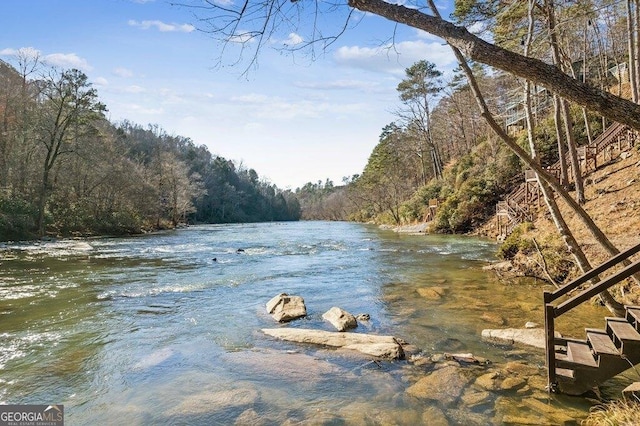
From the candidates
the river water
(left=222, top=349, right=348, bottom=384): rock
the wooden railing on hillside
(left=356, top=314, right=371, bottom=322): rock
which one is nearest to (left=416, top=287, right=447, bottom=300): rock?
the river water

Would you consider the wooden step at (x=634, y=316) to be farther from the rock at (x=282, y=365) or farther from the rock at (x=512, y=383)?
the rock at (x=282, y=365)

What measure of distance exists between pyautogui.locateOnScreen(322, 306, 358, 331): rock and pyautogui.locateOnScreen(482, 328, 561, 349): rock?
2410 mm

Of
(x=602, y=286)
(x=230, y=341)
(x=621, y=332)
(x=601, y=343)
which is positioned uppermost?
(x=602, y=286)

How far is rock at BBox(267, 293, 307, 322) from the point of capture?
26.9 ft

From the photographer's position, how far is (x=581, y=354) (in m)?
4.67

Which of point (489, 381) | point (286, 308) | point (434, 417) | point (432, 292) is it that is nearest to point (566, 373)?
point (489, 381)

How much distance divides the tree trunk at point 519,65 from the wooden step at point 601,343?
8.66 ft

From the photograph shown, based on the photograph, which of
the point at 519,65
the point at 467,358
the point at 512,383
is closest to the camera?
the point at 519,65

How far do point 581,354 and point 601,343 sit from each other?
0.27 metres

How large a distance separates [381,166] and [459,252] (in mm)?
40846

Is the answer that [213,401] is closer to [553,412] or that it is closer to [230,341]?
[230,341]

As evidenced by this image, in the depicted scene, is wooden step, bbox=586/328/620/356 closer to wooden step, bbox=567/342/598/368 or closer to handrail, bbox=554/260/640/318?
wooden step, bbox=567/342/598/368

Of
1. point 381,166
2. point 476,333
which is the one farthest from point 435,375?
point 381,166

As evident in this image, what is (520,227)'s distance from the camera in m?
15.5
